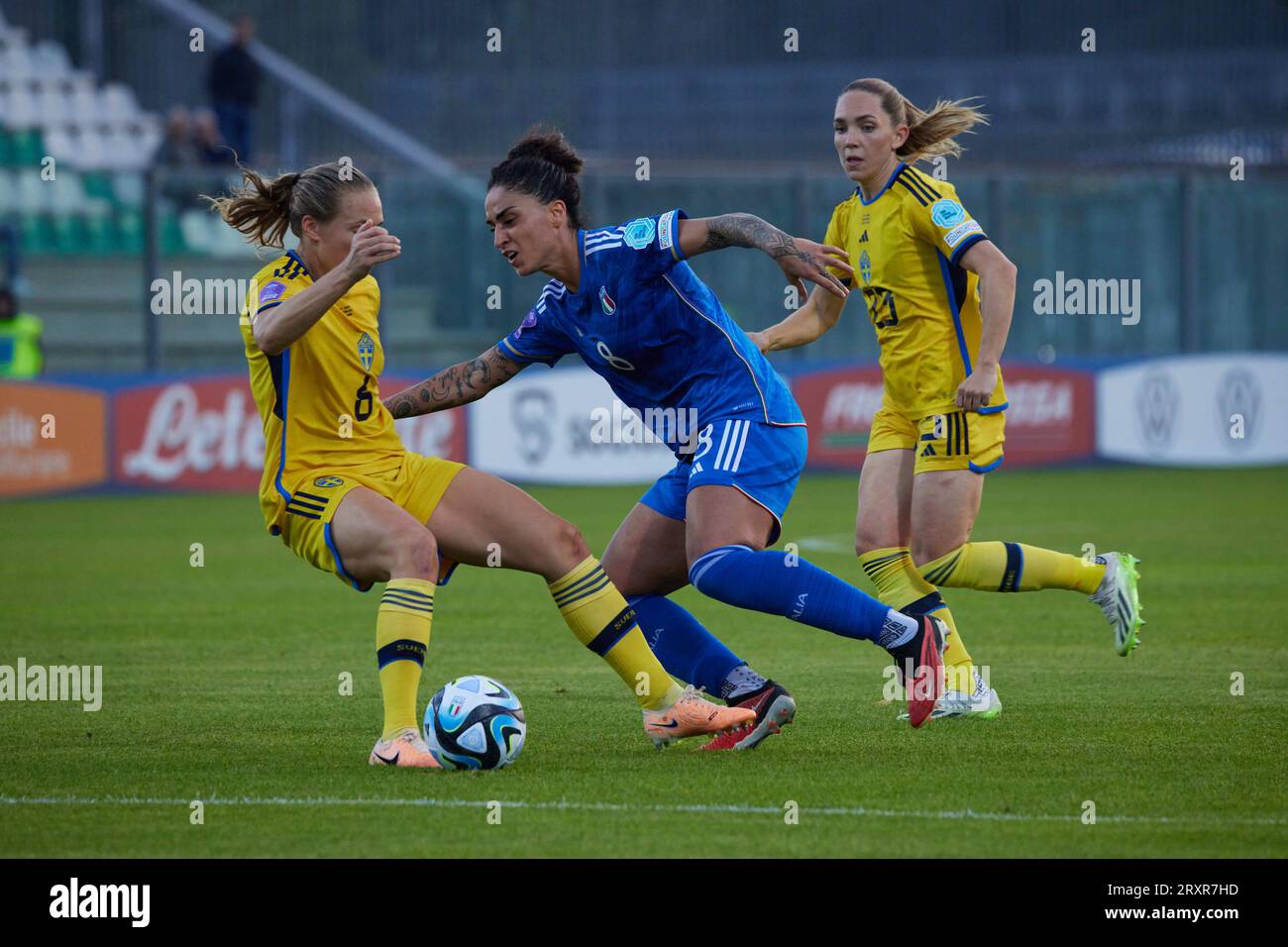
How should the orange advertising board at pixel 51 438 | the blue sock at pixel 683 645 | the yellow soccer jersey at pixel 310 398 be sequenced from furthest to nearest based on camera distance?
the orange advertising board at pixel 51 438, the blue sock at pixel 683 645, the yellow soccer jersey at pixel 310 398

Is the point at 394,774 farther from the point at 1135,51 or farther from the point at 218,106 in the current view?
the point at 1135,51

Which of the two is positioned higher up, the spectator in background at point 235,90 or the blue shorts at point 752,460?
the spectator in background at point 235,90

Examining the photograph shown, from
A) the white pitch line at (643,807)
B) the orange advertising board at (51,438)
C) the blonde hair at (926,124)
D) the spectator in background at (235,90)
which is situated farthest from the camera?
the spectator in background at (235,90)

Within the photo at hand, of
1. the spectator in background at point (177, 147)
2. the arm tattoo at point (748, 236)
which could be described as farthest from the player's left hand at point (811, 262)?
the spectator in background at point (177, 147)

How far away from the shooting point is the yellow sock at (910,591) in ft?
23.1

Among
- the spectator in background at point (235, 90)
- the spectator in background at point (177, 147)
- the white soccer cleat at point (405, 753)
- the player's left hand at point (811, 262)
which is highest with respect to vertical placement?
the spectator in background at point (235, 90)

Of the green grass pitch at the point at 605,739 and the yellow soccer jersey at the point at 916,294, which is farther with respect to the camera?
the yellow soccer jersey at the point at 916,294

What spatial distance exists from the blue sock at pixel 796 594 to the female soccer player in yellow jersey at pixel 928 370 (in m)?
0.96

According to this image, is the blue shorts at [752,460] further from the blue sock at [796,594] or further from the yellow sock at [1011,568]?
the yellow sock at [1011,568]

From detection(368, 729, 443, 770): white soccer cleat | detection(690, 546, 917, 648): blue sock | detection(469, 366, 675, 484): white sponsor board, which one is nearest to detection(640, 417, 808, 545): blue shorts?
detection(690, 546, 917, 648): blue sock

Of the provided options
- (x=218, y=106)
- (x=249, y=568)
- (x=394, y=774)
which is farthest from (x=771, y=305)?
(x=394, y=774)
